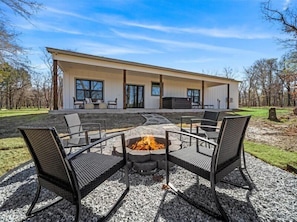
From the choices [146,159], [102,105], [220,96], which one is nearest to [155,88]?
[102,105]

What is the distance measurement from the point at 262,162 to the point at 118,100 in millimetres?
10179

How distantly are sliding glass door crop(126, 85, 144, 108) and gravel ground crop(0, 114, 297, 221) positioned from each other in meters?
10.5

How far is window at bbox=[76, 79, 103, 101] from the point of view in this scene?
432 inches

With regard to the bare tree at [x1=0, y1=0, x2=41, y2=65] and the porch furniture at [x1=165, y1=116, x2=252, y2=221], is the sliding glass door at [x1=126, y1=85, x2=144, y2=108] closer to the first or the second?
the bare tree at [x1=0, y1=0, x2=41, y2=65]

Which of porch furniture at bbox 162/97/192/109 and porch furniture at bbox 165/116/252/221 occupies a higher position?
porch furniture at bbox 162/97/192/109

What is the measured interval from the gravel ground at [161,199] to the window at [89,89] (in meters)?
8.89

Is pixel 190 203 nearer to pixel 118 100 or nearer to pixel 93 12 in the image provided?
pixel 93 12

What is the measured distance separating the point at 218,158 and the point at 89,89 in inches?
427

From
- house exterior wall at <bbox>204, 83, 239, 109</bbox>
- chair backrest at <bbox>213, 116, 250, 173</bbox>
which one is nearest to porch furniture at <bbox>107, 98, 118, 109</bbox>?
house exterior wall at <bbox>204, 83, 239, 109</bbox>

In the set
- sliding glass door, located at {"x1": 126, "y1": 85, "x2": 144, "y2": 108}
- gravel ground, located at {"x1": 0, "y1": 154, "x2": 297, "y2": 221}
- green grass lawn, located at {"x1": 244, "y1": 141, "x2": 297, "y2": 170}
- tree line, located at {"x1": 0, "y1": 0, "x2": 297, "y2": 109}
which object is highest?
tree line, located at {"x1": 0, "y1": 0, "x2": 297, "y2": 109}

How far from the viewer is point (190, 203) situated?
76.8 inches

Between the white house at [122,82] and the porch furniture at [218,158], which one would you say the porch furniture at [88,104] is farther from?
the porch furniture at [218,158]

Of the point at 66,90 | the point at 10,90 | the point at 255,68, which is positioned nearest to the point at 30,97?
the point at 10,90

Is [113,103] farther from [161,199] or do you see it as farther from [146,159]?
[161,199]
